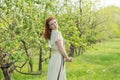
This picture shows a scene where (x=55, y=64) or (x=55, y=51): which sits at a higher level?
(x=55, y=51)

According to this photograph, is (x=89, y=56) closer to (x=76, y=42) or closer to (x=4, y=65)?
(x=76, y=42)

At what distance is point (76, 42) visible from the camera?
2359 centimetres

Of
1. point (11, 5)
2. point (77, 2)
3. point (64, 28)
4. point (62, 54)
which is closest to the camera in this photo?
point (62, 54)

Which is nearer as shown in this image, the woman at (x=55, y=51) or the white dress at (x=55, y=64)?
the woman at (x=55, y=51)

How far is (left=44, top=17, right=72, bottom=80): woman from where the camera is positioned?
414 inches

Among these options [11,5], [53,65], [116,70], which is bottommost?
[116,70]

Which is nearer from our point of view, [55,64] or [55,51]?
[55,51]

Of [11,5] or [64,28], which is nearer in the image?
[11,5]

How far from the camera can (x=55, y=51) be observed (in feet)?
35.3

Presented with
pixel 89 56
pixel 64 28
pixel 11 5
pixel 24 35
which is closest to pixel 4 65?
pixel 24 35

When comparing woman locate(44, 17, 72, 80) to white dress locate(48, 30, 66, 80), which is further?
white dress locate(48, 30, 66, 80)

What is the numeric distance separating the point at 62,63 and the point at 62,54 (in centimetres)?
44

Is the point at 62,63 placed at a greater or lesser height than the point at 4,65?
greater

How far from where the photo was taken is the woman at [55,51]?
10.5 m
